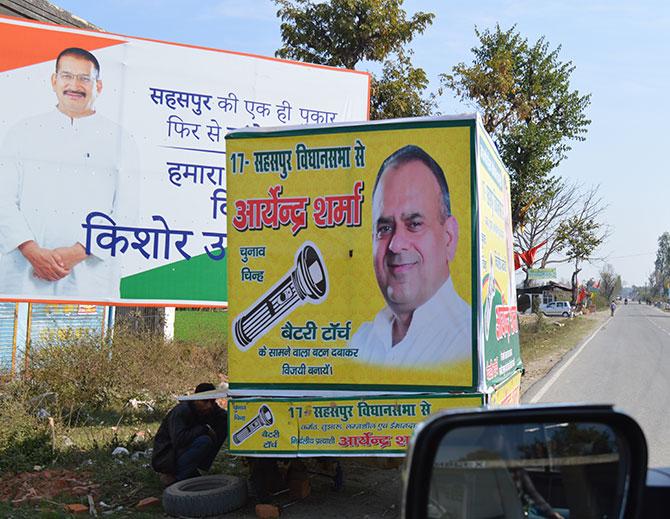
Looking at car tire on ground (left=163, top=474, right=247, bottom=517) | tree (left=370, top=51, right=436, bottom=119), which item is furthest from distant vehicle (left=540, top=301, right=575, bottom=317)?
car tire on ground (left=163, top=474, right=247, bottom=517)

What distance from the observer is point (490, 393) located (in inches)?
219

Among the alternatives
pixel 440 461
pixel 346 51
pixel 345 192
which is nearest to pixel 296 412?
pixel 345 192

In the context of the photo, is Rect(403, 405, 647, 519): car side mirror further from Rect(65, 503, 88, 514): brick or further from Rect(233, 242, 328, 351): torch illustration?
Rect(65, 503, 88, 514): brick

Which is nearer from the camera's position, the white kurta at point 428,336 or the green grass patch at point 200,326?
the white kurta at point 428,336

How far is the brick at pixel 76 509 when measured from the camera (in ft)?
19.7

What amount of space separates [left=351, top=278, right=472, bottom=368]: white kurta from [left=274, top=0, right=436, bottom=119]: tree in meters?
13.3

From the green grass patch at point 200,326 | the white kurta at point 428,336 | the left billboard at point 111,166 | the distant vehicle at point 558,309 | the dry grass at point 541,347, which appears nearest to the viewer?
the white kurta at point 428,336

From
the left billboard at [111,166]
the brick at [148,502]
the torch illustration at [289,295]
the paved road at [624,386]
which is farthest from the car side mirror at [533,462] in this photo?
the left billboard at [111,166]

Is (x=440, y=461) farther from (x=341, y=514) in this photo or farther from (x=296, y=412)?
(x=341, y=514)

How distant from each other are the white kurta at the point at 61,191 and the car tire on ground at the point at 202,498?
12.3 ft

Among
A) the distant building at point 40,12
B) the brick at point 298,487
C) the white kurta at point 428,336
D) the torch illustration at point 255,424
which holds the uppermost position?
the distant building at point 40,12

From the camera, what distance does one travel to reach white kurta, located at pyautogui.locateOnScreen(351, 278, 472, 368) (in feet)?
17.7

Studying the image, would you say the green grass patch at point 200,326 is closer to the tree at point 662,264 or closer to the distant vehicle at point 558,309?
the distant vehicle at point 558,309

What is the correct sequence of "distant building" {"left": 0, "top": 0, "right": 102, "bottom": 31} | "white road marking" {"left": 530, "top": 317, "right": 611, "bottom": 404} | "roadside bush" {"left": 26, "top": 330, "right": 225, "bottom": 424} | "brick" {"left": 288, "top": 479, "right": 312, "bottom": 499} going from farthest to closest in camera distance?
"white road marking" {"left": 530, "top": 317, "right": 611, "bottom": 404} < "distant building" {"left": 0, "top": 0, "right": 102, "bottom": 31} < "roadside bush" {"left": 26, "top": 330, "right": 225, "bottom": 424} < "brick" {"left": 288, "top": 479, "right": 312, "bottom": 499}
